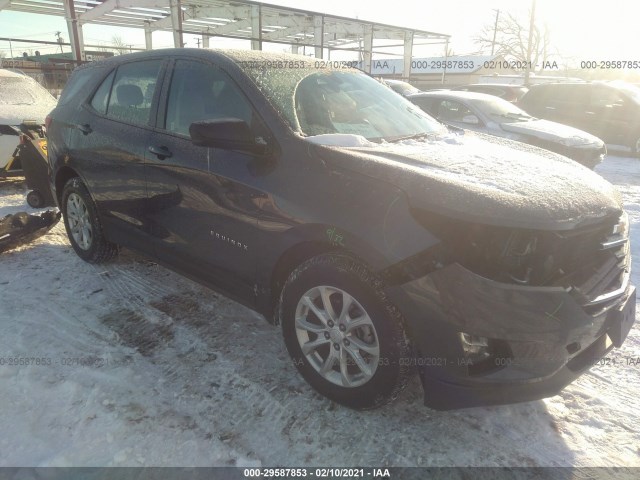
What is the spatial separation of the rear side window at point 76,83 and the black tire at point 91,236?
767 millimetres

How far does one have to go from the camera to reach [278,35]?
72.1ft

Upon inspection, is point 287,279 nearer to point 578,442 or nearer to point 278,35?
point 578,442

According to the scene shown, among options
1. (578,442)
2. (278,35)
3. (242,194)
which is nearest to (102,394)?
(242,194)

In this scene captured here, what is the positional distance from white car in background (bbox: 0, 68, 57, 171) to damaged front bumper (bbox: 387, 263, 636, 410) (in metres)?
6.46

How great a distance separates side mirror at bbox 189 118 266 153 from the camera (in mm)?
2529

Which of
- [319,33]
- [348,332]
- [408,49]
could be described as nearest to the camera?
[348,332]

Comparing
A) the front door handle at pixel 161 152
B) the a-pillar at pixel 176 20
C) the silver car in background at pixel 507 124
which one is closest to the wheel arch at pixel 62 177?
the front door handle at pixel 161 152

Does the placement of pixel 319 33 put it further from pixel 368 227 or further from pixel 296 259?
pixel 368 227

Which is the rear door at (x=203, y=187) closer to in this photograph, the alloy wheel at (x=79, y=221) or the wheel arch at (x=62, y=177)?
the alloy wheel at (x=79, y=221)

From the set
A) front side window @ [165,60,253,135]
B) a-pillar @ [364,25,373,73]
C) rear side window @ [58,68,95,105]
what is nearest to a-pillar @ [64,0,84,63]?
a-pillar @ [364,25,373,73]

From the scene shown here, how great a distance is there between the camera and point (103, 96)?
387 centimetres

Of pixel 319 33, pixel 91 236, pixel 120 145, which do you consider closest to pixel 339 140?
pixel 120 145

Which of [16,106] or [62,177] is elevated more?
[16,106]

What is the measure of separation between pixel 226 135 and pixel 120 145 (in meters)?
1.38
